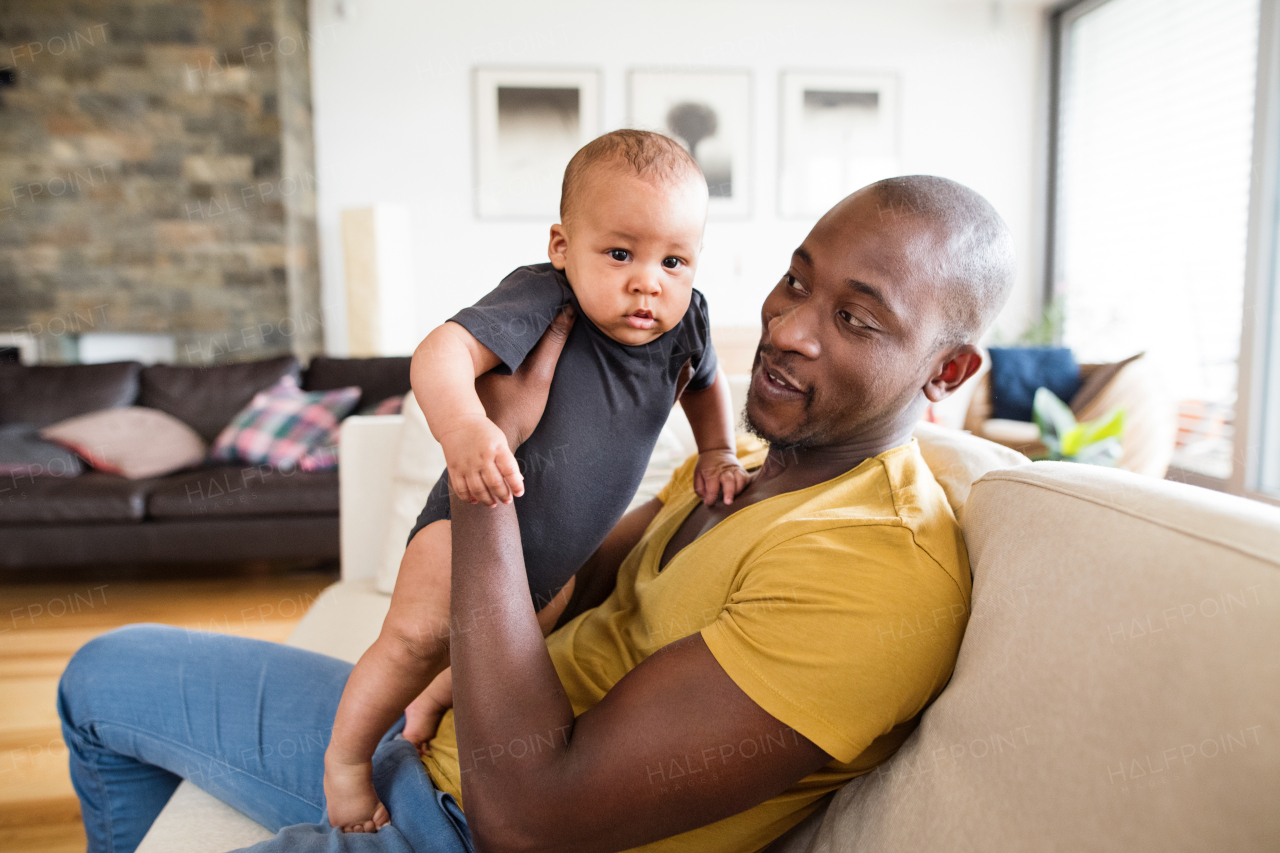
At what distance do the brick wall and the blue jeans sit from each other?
4284mm

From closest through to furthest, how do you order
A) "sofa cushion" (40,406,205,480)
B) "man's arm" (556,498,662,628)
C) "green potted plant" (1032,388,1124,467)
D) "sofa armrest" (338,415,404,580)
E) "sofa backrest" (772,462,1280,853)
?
1. "sofa backrest" (772,462,1280,853)
2. "man's arm" (556,498,662,628)
3. "sofa armrest" (338,415,404,580)
4. "green potted plant" (1032,388,1124,467)
5. "sofa cushion" (40,406,205,480)

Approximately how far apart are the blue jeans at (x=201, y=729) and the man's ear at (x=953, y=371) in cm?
73

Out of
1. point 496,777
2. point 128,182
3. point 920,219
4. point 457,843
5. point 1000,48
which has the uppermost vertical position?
point 1000,48

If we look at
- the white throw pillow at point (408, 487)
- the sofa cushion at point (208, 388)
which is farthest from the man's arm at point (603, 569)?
the sofa cushion at point (208, 388)

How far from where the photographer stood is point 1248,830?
1.31 ft

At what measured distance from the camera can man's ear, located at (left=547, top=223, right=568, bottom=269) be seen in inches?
37.5

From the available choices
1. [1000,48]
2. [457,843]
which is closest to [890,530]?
[457,843]

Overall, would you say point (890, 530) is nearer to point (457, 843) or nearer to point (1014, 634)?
point (1014, 634)

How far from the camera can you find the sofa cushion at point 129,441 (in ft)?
10.3

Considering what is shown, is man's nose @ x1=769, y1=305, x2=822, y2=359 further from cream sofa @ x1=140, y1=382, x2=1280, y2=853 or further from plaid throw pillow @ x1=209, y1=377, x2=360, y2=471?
plaid throw pillow @ x1=209, y1=377, x2=360, y2=471

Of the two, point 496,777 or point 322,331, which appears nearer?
point 496,777

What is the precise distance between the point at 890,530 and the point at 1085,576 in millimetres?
173

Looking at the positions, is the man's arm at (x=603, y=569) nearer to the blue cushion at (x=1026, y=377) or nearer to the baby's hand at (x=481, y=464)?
the baby's hand at (x=481, y=464)

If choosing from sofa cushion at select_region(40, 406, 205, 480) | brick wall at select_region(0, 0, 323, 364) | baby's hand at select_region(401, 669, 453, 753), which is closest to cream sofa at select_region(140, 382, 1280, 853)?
baby's hand at select_region(401, 669, 453, 753)
